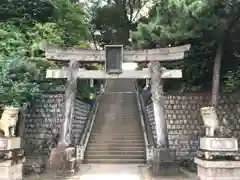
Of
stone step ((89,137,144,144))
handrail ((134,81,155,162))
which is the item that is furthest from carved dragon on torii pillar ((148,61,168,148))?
stone step ((89,137,144,144))

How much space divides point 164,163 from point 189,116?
16.7 feet

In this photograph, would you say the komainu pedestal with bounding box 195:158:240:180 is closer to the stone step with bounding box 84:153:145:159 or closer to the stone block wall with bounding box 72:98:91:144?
the stone step with bounding box 84:153:145:159

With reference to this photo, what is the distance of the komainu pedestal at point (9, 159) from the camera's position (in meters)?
8.25

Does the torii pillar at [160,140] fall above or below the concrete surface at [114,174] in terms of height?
above

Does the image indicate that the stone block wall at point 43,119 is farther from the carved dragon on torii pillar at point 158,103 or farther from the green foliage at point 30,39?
the carved dragon on torii pillar at point 158,103

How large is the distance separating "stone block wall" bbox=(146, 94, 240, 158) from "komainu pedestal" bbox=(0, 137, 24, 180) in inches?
314

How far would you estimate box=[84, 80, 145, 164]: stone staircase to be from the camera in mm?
→ 12766

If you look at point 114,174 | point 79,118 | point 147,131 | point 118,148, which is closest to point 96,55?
point 118,148

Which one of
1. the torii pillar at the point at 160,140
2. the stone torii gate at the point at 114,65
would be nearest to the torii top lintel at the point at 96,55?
the stone torii gate at the point at 114,65

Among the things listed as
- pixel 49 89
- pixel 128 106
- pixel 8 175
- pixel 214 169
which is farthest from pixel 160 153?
pixel 128 106

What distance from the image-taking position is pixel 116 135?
14.5m

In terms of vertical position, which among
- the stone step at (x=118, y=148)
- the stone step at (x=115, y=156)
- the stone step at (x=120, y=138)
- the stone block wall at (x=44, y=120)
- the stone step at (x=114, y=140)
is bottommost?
the stone step at (x=115, y=156)

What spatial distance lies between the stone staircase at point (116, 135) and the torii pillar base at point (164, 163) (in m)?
2.43

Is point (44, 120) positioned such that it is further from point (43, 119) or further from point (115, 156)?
point (115, 156)
